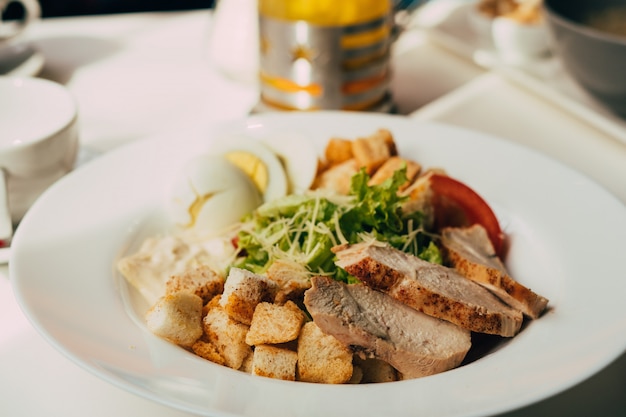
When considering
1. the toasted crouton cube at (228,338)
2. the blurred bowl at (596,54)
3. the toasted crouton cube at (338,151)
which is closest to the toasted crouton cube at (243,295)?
the toasted crouton cube at (228,338)

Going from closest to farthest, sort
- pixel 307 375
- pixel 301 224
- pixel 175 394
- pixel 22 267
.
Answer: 1. pixel 175 394
2. pixel 307 375
3. pixel 22 267
4. pixel 301 224

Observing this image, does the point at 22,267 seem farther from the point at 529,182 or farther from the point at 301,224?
the point at 529,182

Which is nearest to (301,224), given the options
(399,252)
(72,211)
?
(399,252)

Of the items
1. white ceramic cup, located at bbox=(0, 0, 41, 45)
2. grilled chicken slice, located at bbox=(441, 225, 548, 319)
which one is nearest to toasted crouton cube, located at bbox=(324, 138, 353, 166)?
grilled chicken slice, located at bbox=(441, 225, 548, 319)

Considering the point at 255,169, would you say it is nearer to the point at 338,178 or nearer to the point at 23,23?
the point at 338,178

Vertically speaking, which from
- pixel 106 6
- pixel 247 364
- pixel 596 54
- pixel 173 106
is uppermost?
pixel 596 54

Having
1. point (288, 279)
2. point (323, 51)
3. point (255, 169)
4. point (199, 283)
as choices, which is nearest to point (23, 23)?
point (323, 51)
